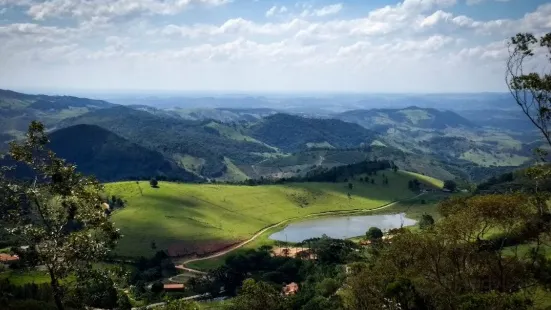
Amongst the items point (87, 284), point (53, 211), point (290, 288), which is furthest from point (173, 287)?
point (53, 211)

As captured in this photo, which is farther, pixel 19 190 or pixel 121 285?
pixel 121 285

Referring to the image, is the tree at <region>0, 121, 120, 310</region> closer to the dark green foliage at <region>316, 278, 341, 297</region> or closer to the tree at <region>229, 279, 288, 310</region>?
the tree at <region>229, 279, 288, 310</region>

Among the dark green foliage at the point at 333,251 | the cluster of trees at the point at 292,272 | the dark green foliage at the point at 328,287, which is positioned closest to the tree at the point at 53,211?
the cluster of trees at the point at 292,272

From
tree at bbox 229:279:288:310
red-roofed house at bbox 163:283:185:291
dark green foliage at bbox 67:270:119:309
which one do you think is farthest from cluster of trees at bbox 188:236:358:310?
dark green foliage at bbox 67:270:119:309

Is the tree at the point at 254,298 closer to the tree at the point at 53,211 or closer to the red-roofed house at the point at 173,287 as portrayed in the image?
the tree at the point at 53,211

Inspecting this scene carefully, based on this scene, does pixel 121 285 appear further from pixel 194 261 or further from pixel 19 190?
pixel 194 261

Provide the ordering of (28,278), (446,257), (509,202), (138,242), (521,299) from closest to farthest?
(521,299) → (509,202) → (446,257) → (28,278) → (138,242)

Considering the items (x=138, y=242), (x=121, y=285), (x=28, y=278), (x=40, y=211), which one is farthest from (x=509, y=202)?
(x=138, y=242)

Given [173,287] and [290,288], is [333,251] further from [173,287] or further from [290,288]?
[173,287]
